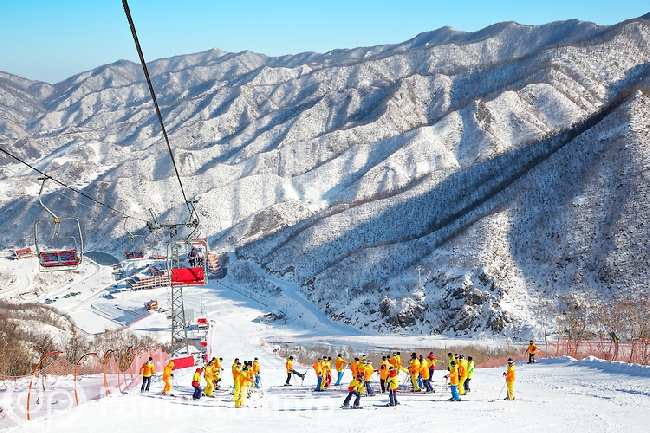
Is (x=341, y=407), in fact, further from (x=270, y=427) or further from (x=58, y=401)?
(x=58, y=401)

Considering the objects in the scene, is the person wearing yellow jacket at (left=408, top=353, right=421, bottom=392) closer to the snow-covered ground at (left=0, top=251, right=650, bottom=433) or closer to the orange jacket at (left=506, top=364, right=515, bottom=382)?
the snow-covered ground at (left=0, top=251, right=650, bottom=433)

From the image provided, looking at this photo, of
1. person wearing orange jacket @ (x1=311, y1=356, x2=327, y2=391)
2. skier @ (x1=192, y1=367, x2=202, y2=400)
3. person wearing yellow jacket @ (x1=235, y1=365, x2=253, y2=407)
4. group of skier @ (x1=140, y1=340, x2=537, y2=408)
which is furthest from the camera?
person wearing orange jacket @ (x1=311, y1=356, x2=327, y2=391)

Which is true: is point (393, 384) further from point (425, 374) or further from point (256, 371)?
point (256, 371)

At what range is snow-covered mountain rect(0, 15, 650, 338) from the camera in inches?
2196

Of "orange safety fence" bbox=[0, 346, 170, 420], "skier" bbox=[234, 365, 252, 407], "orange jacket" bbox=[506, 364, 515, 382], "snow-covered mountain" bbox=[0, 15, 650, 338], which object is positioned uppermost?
"snow-covered mountain" bbox=[0, 15, 650, 338]

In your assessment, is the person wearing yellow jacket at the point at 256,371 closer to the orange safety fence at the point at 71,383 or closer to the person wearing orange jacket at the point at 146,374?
the person wearing orange jacket at the point at 146,374

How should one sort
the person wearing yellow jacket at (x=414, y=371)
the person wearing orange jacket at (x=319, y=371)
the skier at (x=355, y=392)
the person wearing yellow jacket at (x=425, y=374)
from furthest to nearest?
1. the person wearing orange jacket at (x=319, y=371)
2. the person wearing yellow jacket at (x=414, y=371)
3. the person wearing yellow jacket at (x=425, y=374)
4. the skier at (x=355, y=392)

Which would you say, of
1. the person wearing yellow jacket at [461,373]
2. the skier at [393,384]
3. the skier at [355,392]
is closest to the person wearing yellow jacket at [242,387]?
the skier at [355,392]

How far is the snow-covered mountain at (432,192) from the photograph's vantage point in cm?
5578

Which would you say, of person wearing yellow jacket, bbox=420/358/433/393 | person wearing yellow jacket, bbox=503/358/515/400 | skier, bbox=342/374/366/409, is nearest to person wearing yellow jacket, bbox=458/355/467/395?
person wearing yellow jacket, bbox=420/358/433/393

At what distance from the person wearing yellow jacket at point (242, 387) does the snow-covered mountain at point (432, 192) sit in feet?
117

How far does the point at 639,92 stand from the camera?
69000mm

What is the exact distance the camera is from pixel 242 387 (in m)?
19.9

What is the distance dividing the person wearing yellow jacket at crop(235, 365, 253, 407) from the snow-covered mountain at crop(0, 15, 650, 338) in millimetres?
35715
